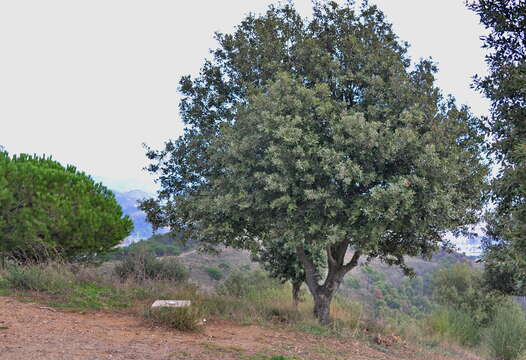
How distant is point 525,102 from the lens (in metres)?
8.00

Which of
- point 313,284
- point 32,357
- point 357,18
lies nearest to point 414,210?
point 313,284

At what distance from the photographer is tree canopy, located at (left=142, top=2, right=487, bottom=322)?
31.5 ft

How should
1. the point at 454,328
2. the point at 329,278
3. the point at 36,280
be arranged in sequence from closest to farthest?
the point at 36,280
the point at 329,278
the point at 454,328

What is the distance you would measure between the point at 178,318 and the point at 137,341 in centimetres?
119

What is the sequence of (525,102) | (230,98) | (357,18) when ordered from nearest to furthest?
(525,102) < (357,18) < (230,98)

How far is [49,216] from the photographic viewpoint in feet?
43.3

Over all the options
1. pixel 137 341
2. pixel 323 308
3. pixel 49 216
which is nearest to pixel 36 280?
pixel 49 216

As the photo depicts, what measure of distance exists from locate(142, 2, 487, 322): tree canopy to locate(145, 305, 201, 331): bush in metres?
2.42

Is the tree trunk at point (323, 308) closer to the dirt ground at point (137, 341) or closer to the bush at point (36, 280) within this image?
the dirt ground at point (137, 341)

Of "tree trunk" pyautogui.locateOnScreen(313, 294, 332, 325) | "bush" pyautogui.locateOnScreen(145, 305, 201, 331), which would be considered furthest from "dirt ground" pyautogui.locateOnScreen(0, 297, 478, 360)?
"tree trunk" pyautogui.locateOnScreen(313, 294, 332, 325)

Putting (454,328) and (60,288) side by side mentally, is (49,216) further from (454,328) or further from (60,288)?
(454,328)

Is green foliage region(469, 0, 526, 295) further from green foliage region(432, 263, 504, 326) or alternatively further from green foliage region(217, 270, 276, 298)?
green foliage region(432, 263, 504, 326)

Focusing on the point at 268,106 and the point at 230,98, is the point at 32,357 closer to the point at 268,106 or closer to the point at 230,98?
the point at 268,106

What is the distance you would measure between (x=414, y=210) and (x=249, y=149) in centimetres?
406
